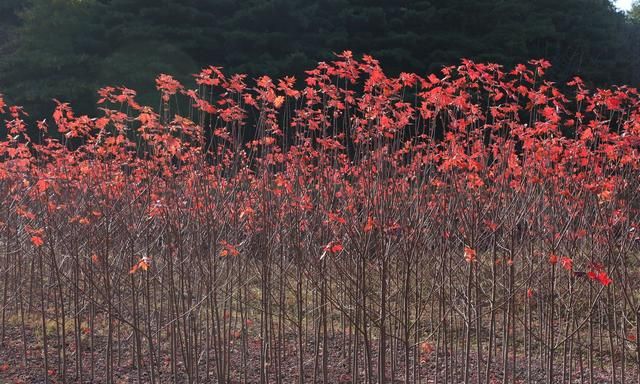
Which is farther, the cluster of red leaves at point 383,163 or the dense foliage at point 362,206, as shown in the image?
the dense foliage at point 362,206

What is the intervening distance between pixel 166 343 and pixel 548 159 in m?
4.89

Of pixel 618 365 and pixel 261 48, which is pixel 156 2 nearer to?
pixel 261 48

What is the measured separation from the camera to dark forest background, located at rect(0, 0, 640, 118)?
17.4m

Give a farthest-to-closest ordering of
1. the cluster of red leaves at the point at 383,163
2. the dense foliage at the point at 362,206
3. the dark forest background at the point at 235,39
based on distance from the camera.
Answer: the dark forest background at the point at 235,39 → the dense foliage at the point at 362,206 → the cluster of red leaves at the point at 383,163

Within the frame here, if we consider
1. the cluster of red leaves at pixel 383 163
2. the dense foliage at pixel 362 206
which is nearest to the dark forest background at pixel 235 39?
the dense foliage at pixel 362 206

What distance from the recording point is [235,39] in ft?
57.7

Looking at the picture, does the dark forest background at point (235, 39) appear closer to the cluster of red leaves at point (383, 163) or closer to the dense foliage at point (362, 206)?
the dense foliage at point (362, 206)

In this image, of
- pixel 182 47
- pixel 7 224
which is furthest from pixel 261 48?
pixel 7 224

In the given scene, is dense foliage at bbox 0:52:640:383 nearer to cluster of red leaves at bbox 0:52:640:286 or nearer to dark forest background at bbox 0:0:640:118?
cluster of red leaves at bbox 0:52:640:286

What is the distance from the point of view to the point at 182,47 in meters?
17.8

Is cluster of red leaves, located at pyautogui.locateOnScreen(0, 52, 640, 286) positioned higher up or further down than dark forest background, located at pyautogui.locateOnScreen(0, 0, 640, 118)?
further down

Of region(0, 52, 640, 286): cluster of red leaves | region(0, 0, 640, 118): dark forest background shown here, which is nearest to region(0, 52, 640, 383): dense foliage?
region(0, 52, 640, 286): cluster of red leaves

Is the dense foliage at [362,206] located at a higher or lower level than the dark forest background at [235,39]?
lower

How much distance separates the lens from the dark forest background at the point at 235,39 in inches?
683
